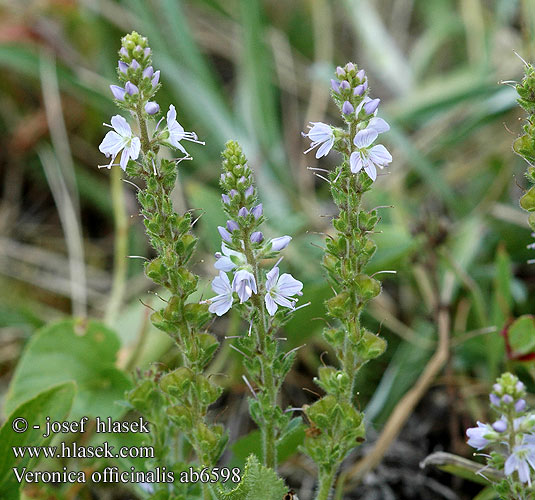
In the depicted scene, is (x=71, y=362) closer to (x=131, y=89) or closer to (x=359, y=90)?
(x=131, y=89)

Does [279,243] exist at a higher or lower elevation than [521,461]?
higher

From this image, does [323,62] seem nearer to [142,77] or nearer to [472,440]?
[142,77]

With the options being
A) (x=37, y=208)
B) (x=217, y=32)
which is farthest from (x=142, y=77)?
(x=217, y=32)

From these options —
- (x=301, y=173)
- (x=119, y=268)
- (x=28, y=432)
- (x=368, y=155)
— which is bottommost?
(x=28, y=432)

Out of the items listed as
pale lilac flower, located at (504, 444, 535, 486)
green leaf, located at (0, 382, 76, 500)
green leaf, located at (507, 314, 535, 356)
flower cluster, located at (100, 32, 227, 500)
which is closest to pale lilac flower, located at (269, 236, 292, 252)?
flower cluster, located at (100, 32, 227, 500)

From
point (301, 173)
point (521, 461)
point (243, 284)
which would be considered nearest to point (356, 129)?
point (243, 284)

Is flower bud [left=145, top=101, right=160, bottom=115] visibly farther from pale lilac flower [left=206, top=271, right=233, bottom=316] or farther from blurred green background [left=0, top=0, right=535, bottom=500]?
blurred green background [left=0, top=0, right=535, bottom=500]

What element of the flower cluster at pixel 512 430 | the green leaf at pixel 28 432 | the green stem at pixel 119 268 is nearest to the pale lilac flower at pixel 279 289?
the flower cluster at pixel 512 430

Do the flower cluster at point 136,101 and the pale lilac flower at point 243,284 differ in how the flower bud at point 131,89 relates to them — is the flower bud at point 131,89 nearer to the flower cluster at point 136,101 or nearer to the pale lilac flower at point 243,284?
the flower cluster at point 136,101
